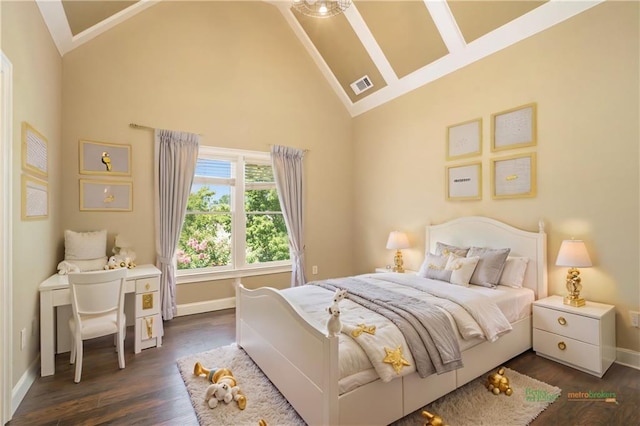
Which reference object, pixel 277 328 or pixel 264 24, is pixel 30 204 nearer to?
pixel 277 328

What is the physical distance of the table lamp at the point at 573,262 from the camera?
2568mm

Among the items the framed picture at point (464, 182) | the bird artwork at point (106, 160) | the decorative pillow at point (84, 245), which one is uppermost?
the bird artwork at point (106, 160)

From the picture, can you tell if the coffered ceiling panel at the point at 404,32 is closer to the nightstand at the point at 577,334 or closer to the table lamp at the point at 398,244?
the table lamp at the point at 398,244

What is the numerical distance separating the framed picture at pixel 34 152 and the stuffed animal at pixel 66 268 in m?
0.84

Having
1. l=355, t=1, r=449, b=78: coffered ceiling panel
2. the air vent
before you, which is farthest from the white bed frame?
the air vent

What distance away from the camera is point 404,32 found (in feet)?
12.4

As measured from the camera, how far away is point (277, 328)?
7.24ft

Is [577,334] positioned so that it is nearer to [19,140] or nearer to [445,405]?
[445,405]

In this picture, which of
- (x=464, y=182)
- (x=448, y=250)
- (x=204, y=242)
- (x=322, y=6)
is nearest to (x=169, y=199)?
(x=204, y=242)

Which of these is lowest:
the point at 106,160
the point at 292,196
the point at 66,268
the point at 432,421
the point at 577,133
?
the point at 432,421

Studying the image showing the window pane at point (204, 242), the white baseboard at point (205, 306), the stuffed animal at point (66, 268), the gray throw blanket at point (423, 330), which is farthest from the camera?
the window pane at point (204, 242)

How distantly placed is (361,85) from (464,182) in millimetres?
2281

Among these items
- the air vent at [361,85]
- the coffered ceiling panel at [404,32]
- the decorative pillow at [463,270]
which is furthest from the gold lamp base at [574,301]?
Result: the air vent at [361,85]

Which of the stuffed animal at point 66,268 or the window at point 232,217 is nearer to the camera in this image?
the stuffed animal at point 66,268
